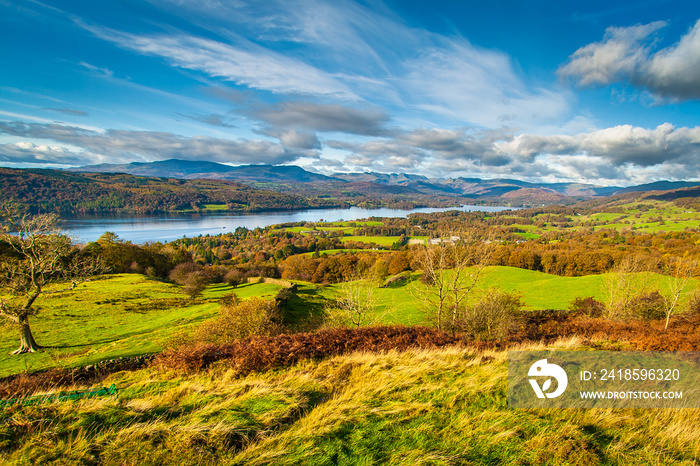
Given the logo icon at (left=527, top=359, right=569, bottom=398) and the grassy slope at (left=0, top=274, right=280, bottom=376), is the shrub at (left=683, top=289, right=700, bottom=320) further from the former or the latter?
the grassy slope at (left=0, top=274, right=280, bottom=376)

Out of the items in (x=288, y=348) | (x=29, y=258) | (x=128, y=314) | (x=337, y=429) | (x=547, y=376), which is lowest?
(x=128, y=314)

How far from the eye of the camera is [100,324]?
2019cm

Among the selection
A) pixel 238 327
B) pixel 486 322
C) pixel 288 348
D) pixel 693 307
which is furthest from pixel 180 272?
pixel 693 307

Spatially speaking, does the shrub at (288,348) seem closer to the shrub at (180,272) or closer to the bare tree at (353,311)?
the bare tree at (353,311)

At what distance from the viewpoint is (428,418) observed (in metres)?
4.61

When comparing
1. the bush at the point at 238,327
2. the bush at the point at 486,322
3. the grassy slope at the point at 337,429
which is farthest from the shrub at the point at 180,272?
the grassy slope at the point at 337,429

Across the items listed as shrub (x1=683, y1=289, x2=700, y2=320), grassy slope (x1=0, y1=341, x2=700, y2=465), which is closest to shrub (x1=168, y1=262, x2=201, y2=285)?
grassy slope (x1=0, y1=341, x2=700, y2=465)

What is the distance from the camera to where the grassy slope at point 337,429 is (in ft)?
11.6

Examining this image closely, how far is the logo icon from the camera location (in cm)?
586

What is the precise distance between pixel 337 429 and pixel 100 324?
24.3 metres

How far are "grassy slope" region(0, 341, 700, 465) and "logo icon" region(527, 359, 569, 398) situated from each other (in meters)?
0.81

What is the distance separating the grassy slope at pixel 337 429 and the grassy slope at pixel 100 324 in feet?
25.5

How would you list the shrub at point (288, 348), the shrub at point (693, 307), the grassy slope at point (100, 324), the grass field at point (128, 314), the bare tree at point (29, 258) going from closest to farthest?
the shrub at point (288, 348)
the bare tree at point (29, 258)
the grassy slope at point (100, 324)
the grass field at point (128, 314)
the shrub at point (693, 307)

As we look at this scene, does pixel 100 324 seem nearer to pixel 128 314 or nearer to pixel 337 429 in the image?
pixel 128 314
